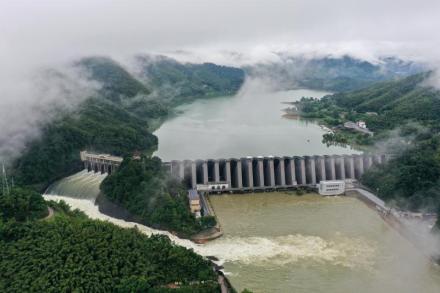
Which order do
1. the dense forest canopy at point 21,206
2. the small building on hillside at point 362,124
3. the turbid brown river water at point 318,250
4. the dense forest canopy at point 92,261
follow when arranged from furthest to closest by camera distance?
the small building on hillside at point 362,124, the dense forest canopy at point 21,206, the turbid brown river water at point 318,250, the dense forest canopy at point 92,261

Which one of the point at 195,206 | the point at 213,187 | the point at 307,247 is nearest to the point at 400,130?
the point at 213,187

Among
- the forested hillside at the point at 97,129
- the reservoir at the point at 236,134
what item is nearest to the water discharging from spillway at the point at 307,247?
the forested hillside at the point at 97,129

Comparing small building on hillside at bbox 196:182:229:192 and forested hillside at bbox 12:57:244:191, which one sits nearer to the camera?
small building on hillside at bbox 196:182:229:192

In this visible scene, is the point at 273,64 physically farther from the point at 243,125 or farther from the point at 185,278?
the point at 185,278

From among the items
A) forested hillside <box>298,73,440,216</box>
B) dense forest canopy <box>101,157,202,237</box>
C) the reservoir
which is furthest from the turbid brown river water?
the reservoir

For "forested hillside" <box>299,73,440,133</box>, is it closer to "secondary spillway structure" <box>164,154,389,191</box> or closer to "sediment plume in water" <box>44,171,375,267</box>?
"secondary spillway structure" <box>164,154,389,191</box>

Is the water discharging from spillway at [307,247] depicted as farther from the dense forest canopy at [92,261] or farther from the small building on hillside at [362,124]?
the small building on hillside at [362,124]
